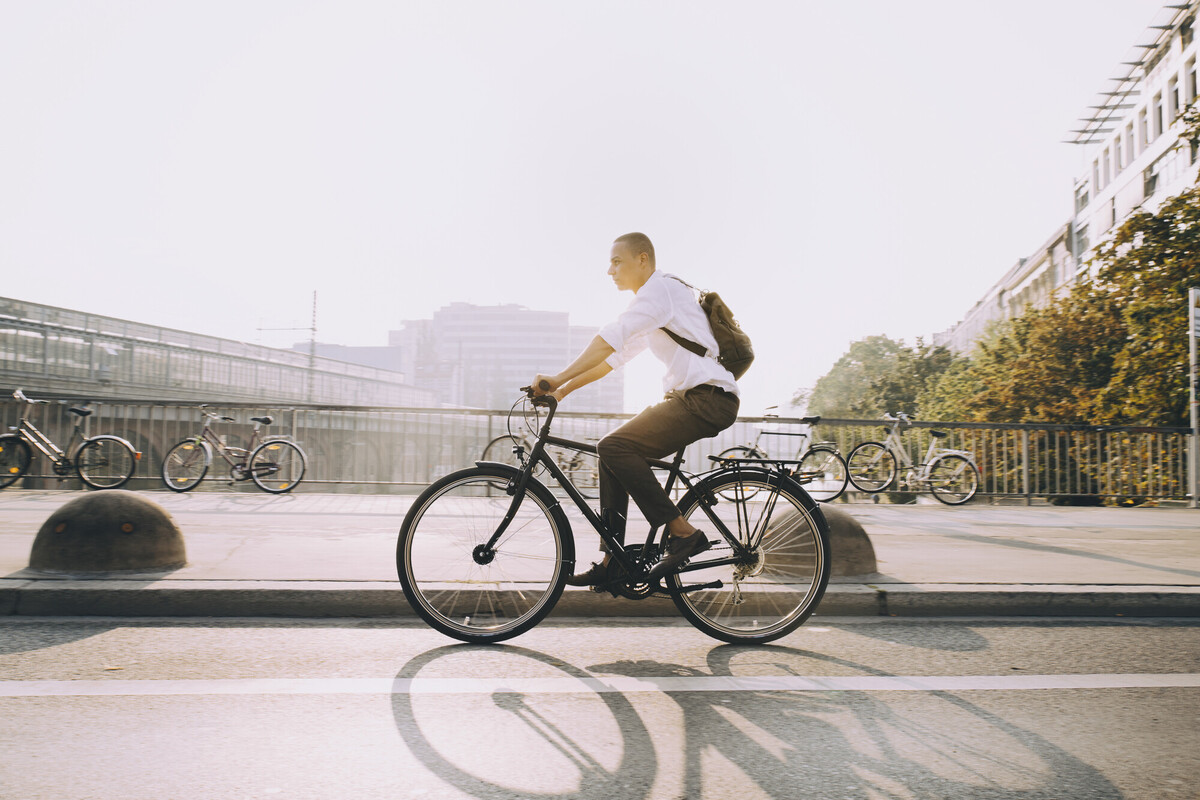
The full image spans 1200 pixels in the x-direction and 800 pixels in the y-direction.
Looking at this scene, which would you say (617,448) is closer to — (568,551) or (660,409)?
(660,409)

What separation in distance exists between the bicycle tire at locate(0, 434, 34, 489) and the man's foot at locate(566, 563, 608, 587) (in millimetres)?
11114

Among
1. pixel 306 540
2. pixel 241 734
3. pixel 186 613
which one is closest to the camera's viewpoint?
pixel 241 734

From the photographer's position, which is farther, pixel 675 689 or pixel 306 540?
pixel 306 540

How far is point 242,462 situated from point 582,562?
8955 mm

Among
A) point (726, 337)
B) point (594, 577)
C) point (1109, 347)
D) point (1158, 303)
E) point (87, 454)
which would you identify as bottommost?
point (594, 577)

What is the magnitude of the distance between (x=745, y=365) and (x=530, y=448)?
1125mm

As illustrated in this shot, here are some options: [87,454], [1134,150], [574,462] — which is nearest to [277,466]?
[87,454]

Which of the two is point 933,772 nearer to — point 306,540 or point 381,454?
point 306,540

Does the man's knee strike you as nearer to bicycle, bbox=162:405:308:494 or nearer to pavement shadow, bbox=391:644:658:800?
pavement shadow, bbox=391:644:658:800

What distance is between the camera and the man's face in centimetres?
436

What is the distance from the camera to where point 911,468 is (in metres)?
13.8

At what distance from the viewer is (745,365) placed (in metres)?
4.27

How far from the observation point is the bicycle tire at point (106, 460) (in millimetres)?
12562

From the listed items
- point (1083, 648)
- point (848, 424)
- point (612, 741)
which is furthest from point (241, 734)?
point (848, 424)
